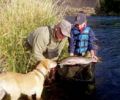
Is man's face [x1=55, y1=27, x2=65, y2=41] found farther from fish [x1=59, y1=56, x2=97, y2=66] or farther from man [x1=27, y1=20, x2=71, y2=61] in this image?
fish [x1=59, y1=56, x2=97, y2=66]

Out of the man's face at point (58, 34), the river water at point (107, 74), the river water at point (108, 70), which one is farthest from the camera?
the river water at point (108, 70)

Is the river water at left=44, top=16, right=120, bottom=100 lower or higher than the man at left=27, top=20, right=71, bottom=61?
lower

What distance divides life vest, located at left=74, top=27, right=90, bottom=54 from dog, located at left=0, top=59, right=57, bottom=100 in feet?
6.60

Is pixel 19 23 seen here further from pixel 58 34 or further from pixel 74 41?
pixel 58 34

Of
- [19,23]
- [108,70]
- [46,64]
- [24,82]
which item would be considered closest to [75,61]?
[46,64]

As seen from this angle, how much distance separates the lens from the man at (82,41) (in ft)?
31.2

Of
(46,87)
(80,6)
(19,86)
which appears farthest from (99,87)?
(80,6)

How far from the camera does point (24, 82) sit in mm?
7418

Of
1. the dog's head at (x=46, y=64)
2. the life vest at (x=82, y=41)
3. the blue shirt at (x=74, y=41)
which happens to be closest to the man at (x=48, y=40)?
the dog's head at (x=46, y=64)

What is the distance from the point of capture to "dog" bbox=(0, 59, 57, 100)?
7.14 meters

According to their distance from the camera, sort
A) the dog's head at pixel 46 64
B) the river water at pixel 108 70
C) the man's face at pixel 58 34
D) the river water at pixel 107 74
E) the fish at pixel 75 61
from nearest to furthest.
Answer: the dog's head at pixel 46 64
the man's face at pixel 58 34
the fish at pixel 75 61
the river water at pixel 107 74
the river water at pixel 108 70

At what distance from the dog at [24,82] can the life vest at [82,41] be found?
201cm

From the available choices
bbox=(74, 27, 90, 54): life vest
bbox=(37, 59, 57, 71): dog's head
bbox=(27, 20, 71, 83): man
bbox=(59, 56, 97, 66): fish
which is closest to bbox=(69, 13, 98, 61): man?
bbox=(74, 27, 90, 54): life vest

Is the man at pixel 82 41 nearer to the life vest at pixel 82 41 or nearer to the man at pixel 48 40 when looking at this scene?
the life vest at pixel 82 41
